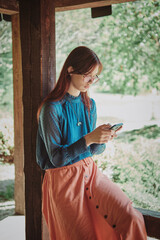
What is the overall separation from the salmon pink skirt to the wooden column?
0.36 meters

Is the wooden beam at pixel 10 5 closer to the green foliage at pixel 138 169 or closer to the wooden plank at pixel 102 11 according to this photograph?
the wooden plank at pixel 102 11

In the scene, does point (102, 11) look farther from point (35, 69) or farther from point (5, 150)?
point (5, 150)

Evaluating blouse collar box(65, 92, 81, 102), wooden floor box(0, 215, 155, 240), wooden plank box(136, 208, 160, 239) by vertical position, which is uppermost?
blouse collar box(65, 92, 81, 102)

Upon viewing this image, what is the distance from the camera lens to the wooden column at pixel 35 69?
81.5 inches

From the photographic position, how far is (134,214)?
68.2 inches

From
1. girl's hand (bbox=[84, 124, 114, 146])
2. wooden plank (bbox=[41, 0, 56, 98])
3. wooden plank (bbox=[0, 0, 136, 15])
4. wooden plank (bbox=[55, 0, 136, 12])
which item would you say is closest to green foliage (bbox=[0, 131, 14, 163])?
wooden plank (bbox=[0, 0, 136, 15])

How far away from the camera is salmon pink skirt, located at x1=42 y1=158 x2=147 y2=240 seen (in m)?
1.73

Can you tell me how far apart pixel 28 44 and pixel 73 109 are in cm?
66

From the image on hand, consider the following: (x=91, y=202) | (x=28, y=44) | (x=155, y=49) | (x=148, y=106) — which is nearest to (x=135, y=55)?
(x=155, y=49)

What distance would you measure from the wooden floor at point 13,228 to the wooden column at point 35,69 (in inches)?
37.5

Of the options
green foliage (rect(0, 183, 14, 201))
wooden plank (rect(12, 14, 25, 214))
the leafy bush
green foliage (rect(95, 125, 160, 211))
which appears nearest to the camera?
wooden plank (rect(12, 14, 25, 214))

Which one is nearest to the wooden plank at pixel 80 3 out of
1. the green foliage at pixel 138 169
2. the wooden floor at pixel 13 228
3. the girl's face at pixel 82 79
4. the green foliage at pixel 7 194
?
the girl's face at pixel 82 79

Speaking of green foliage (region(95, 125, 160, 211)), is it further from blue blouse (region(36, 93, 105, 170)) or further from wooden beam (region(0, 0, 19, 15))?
wooden beam (region(0, 0, 19, 15))

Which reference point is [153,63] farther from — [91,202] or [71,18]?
[91,202]
